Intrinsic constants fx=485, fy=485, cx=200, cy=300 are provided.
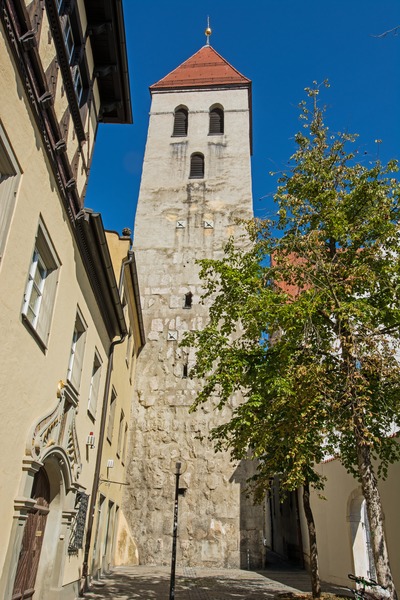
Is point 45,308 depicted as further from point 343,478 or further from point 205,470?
point 205,470

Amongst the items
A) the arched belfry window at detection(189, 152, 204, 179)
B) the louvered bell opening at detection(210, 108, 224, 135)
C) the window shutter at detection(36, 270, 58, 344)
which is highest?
the louvered bell opening at detection(210, 108, 224, 135)

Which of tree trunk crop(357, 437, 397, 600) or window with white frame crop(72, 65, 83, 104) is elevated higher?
window with white frame crop(72, 65, 83, 104)

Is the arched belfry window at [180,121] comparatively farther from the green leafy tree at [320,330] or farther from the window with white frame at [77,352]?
the window with white frame at [77,352]

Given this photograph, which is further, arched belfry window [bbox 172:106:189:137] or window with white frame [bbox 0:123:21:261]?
arched belfry window [bbox 172:106:189:137]

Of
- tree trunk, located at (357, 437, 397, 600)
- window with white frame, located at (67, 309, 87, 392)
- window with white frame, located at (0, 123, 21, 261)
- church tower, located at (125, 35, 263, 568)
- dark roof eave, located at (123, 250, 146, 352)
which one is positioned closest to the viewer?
window with white frame, located at (0, 123, 21, 261)

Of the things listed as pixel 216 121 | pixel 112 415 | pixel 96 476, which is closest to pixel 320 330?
pixel 96 476

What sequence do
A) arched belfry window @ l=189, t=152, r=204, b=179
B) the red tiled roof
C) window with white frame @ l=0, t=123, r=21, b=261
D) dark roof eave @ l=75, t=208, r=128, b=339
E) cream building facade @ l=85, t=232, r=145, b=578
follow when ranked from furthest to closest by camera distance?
1. the red tiled roof
2. arched belfry window @ l=189, t=152, r=204, b=179
3. cream building facade @ l=85, t=232, r=145, b=578
4. dark roof eave @ l=75, t=208, r=128, b=339
5. window with white frame @ l=0, t=123, r=21, b=261

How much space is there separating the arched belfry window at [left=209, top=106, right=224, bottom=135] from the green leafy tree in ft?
56.5

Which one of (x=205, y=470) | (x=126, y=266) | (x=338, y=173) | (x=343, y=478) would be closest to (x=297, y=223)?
(x=338, y=173)

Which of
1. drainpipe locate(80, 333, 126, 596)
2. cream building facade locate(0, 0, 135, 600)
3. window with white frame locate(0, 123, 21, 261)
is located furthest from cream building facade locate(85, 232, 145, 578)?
window with white frame locate(0, 123, 21, 261)

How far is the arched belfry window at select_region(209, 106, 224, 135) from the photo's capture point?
27875 millimetres

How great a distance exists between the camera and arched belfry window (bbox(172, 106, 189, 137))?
1112 inches

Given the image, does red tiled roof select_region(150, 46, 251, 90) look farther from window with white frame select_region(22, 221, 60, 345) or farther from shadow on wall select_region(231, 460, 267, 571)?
window with white frame select_region(22, 221, 60, 345)

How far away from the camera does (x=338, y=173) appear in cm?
1055
